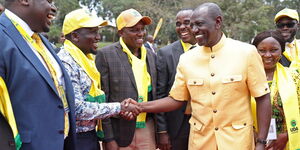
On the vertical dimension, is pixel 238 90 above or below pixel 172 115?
above

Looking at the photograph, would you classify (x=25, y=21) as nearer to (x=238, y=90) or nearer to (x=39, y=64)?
(x=39, y=64)

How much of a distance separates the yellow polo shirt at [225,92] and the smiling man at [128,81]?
95 centimetres

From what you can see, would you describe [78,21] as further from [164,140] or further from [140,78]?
[164,140]

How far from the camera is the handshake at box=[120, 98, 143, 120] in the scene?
3577 millimetres

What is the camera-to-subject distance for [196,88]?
118 inches

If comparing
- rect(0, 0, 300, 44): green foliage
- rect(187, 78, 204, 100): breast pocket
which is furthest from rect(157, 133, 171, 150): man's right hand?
rect(0, 0, 300, 44): green foliage

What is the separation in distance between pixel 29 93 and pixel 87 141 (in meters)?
1.22

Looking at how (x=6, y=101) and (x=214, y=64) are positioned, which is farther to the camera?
(x=214, y=64)

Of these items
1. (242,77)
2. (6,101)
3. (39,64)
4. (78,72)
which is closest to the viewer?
(6,101)

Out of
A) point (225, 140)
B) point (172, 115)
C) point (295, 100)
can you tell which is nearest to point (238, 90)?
point (225, 140)

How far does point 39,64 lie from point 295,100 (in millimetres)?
2355

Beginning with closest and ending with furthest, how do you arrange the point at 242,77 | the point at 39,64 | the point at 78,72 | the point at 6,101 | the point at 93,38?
the point at 6,101
the point at 39,64
the point at 242,77
the point at 78,72
the point at 93,38

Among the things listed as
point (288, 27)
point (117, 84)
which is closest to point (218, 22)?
point (117, 84)

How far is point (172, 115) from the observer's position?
3.94m
